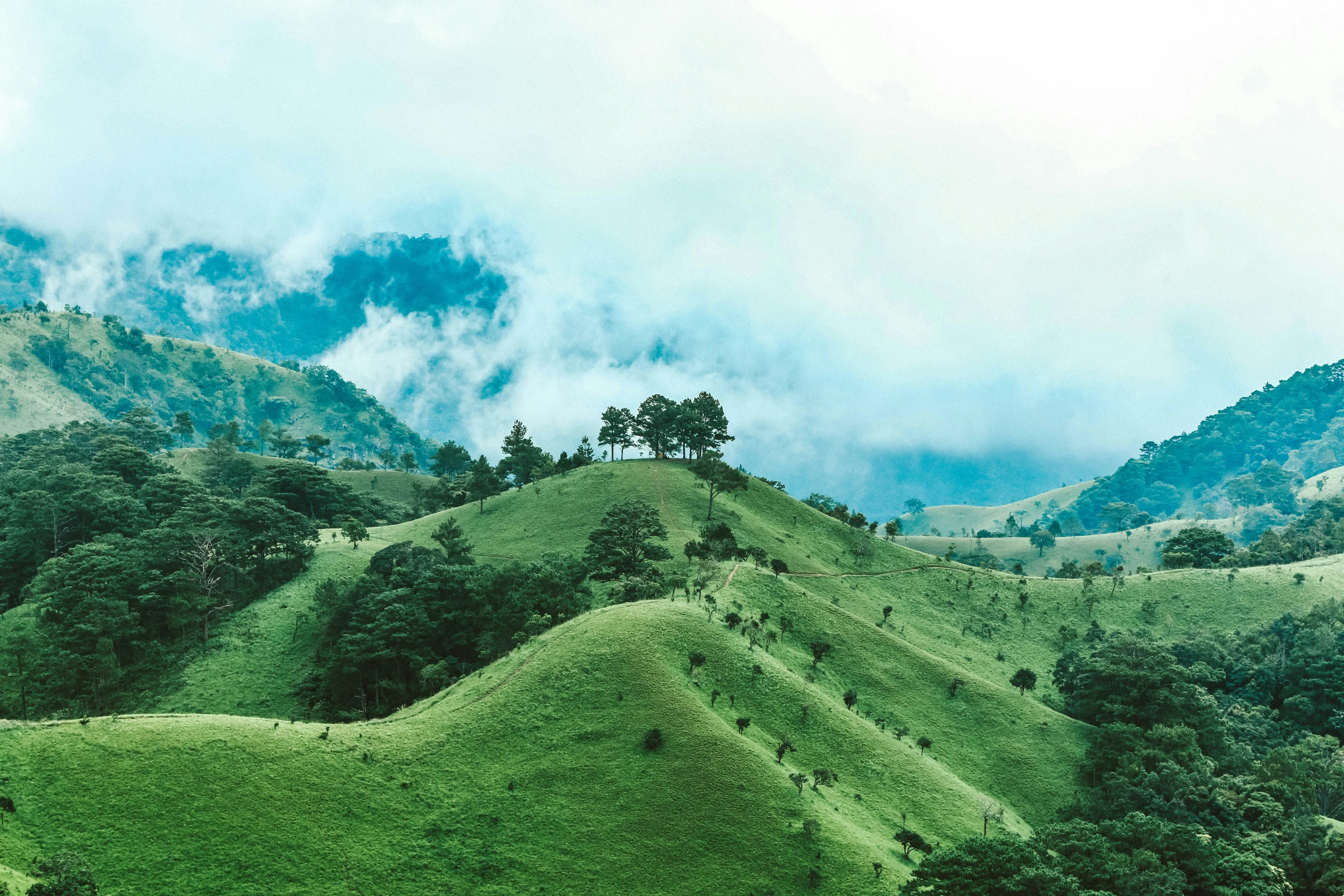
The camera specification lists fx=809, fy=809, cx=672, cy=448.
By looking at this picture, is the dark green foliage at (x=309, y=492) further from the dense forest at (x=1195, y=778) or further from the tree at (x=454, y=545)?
the dense forest at (x=1195, y=778)

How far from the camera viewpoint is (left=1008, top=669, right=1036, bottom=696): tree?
91.6 m

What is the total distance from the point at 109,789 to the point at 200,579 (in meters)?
55.6

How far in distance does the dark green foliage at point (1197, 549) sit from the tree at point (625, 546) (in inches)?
4118

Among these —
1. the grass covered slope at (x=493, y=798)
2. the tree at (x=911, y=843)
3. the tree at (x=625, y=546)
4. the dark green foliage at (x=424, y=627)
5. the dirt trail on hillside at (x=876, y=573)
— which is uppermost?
the tree at (x=625, y=546)

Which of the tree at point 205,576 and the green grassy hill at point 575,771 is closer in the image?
the green grassy hill at point 575,771

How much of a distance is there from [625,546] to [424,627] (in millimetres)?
25982

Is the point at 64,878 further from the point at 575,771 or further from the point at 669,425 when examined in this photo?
the point at 669,425

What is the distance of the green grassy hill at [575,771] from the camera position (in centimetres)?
4588

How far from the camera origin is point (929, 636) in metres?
106

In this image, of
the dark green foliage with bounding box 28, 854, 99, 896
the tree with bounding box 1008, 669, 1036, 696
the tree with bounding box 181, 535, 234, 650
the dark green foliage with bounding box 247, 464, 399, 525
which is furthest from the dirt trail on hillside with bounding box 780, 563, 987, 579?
the dark green foliage with bounding box 28, 854, 99, 896

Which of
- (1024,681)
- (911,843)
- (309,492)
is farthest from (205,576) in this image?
(1024,681)

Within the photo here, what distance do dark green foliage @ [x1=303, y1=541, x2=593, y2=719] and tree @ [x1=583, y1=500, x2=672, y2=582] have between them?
6.07 meters

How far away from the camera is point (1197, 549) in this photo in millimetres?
155875

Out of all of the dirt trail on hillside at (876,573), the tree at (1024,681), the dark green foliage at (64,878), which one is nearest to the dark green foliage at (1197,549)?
the dirt trail on hillside at (876,573)
